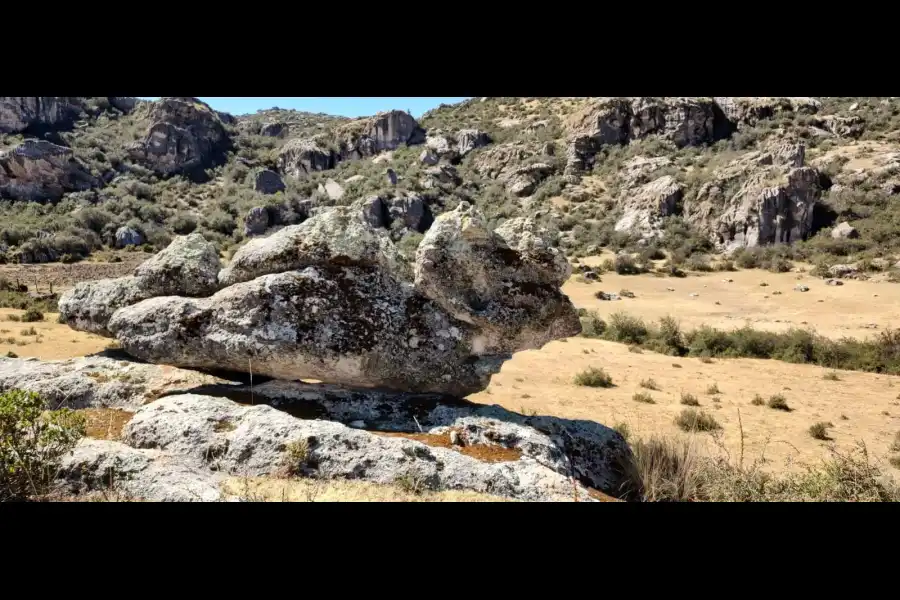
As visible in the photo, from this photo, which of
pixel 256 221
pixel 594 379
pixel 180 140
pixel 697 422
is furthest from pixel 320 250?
pixel 180 140

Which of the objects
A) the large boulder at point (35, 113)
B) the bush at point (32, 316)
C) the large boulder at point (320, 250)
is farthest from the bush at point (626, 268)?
the large boulder at point (35, 113)

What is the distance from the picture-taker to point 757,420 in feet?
30.1

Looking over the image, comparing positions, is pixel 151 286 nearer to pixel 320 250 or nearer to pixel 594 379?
pixel 320 250

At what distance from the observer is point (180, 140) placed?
51.8 metres

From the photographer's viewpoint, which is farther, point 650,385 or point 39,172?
point 39,172

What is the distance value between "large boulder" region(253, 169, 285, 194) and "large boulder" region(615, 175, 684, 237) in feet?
120

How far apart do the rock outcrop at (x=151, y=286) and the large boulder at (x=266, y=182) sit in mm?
47633

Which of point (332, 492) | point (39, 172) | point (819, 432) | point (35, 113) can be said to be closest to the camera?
point (332, 492)

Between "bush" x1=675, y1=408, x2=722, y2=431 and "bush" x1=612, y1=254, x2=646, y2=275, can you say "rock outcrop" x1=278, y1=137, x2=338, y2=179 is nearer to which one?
"bush" x1=612, y1=254, x2=646, y2=275

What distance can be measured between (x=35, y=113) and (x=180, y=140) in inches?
503
